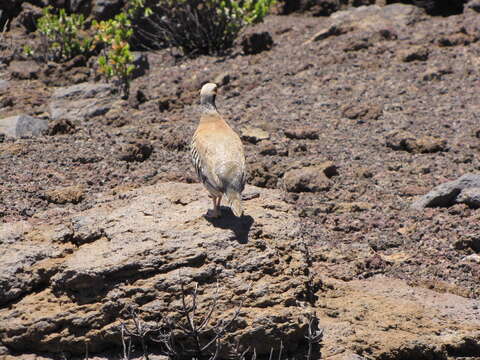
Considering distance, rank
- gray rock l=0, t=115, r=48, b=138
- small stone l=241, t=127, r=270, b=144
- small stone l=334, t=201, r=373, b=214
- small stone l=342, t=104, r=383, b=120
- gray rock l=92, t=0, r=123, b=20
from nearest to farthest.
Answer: small stone l=334, t=201, r=373, b=214 → small stone l=241, t=127, r=270, b=144 → gray rock l=0, t=115, r=48, b=138 → small stone l=342, t=104, r=383, b=120 → gray rock l=92, t=0, r=123, b=20

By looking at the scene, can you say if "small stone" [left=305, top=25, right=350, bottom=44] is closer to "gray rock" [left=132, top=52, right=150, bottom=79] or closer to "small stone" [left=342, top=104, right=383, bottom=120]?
"gray rock" [left=132, top=52, right=150, bottom=79]

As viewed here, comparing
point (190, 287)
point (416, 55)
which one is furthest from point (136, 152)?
point (416, 55)

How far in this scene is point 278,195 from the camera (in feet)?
19.8

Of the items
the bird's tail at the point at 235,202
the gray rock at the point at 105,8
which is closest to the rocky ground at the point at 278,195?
the bird's tail at the point at 235,202

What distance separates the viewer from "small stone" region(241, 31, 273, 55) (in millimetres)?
14258

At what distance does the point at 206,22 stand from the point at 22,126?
5.86 meters

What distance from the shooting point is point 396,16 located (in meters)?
15.2

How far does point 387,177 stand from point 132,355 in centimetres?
521

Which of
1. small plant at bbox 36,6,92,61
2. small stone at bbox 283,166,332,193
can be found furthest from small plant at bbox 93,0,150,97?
small stone at bbox 283,166,332,193

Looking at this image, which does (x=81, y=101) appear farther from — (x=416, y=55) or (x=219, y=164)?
(x=219, y=164)

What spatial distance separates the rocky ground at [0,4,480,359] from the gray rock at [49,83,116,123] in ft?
0.13

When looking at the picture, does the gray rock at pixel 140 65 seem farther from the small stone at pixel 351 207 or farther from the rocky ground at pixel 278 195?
the small stone at pixel 351 207

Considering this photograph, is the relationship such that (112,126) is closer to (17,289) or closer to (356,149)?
(356,149)

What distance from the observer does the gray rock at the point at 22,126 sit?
10.5m
